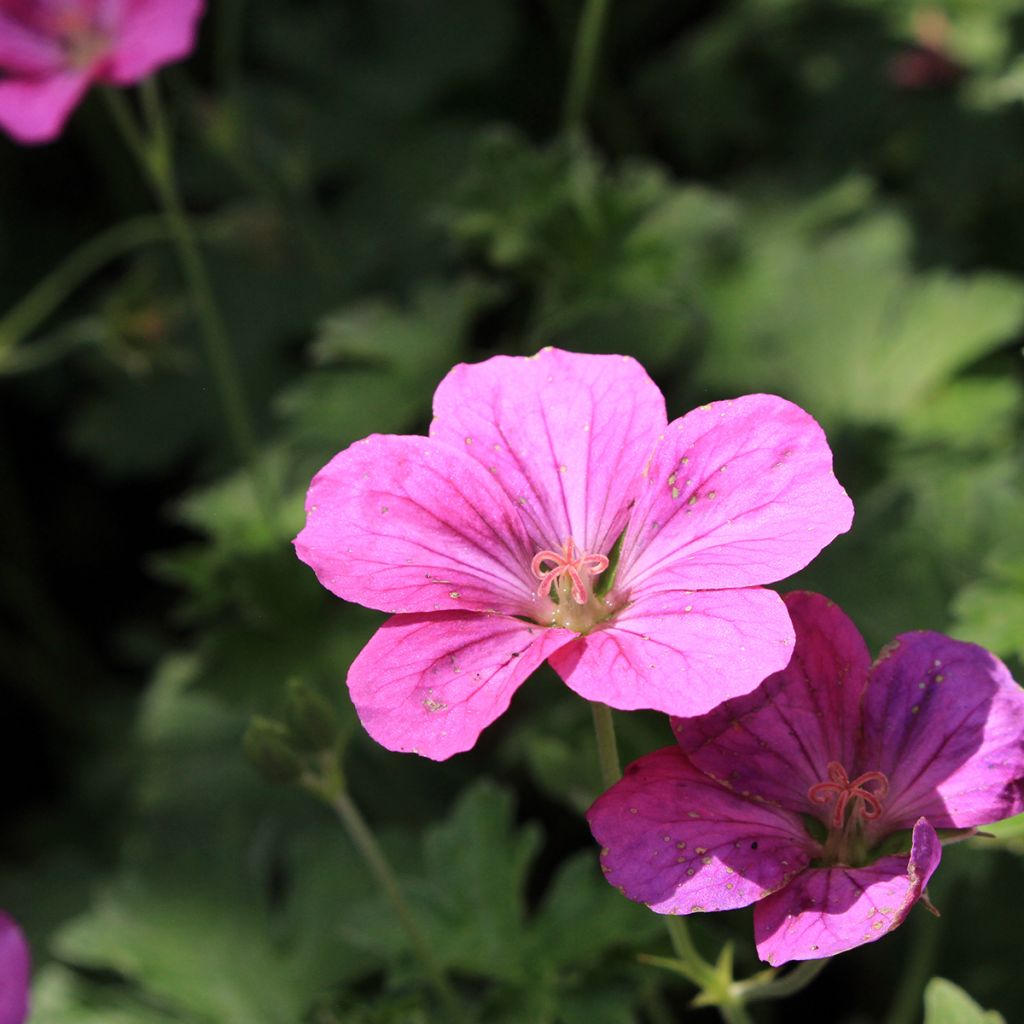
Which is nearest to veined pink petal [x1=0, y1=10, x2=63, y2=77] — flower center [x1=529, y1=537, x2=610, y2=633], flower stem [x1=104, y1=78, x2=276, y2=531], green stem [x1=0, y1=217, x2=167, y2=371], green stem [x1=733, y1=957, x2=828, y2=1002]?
flower stem [x1=104, y1=78, x2=276, y2=531]

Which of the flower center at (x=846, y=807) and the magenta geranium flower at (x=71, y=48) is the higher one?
the magenta geranium flower at (x=71, y=48)

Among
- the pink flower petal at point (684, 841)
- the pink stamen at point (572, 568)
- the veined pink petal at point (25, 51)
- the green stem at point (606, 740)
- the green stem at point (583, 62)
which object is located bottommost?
the pink flower petal at point (684, 841)

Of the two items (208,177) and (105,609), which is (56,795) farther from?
(208,177)

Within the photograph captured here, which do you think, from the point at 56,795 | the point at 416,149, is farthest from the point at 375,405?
the point at 56,795

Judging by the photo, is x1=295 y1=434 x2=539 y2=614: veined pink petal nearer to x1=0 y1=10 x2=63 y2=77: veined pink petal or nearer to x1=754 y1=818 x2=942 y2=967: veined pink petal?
x1=754 y1=818 x2=942 y2=967: veined pink petal

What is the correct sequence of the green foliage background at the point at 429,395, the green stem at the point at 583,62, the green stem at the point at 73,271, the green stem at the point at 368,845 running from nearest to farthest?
the green stem at the point at 368,845 → the green foliage background at the point at 429,395 → the green stem at the point at 583,62 → the green stem at the point at 73,271

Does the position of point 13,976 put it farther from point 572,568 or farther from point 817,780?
point 817,780

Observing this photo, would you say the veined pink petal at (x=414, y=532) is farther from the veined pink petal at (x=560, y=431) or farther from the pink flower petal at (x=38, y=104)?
the pink flower petal at (x=38, y=104)

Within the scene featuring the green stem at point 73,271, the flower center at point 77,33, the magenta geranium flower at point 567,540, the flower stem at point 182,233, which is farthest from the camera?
the green stem at point 73,271

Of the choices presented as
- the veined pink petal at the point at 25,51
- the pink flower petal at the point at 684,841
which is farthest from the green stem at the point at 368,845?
the veined pink petal at the point at 25,51
